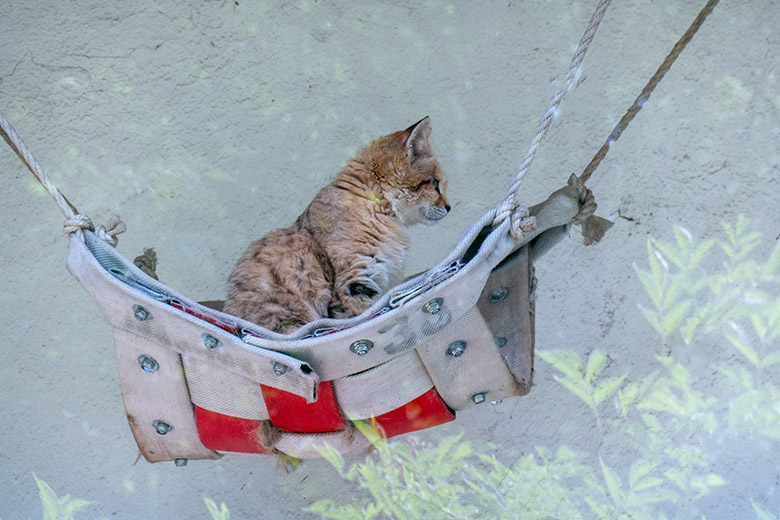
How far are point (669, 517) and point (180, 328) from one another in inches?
68.7

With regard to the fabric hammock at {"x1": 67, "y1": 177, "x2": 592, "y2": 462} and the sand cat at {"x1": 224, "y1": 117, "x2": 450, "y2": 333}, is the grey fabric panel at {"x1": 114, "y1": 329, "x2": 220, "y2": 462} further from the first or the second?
the sand cat at {"x1": 224, "y1": 117, "x2": 450, "y2": 333}

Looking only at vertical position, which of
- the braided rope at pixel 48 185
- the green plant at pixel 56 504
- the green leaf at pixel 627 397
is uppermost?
the braided rope at pixel 48 185

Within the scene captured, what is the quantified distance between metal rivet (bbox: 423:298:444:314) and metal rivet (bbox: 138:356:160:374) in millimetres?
564


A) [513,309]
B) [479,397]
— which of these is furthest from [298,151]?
[479,397]

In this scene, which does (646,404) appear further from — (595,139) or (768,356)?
(595,139)

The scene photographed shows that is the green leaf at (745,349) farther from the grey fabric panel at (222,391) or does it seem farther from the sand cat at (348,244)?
the grey fabric panel at (222,391)

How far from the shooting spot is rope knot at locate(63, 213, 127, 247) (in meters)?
1.56

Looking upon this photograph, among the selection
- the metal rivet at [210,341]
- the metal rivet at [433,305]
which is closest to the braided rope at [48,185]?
the metal rivet at [210,341]

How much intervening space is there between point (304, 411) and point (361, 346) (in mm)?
212

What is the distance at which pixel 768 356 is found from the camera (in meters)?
2.54

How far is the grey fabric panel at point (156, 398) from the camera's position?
156 cm

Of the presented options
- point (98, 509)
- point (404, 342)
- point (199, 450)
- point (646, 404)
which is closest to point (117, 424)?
point (98, 509)

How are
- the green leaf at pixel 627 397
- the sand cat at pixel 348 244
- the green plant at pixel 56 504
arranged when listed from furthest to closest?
the green leaf at pixel 627 397 → the green plant at pixel 56 504 → the sand cat at pixel 348 244

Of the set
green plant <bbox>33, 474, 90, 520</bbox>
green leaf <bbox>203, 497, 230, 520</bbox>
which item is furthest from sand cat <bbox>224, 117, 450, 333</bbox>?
green plant <bbox>33, 474, 90, 520</bbox>
